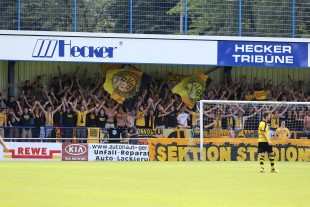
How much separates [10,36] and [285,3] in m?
12.2

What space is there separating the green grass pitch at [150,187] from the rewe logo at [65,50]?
10.2 meters

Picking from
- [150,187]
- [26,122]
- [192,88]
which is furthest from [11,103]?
[150,187]

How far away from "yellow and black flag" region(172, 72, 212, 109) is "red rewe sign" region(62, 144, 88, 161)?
20.5 feet

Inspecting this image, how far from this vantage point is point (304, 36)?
40.9 metres

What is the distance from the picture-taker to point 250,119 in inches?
1528

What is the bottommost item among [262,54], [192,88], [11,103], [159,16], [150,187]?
[150,187]

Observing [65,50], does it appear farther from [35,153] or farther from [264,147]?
[264,147]

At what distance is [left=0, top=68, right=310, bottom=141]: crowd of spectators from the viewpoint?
36562mm

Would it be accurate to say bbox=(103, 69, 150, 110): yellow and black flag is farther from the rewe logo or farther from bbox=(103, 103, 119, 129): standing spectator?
the rewe logo

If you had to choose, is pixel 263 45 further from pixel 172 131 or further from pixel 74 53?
pixel 74 53

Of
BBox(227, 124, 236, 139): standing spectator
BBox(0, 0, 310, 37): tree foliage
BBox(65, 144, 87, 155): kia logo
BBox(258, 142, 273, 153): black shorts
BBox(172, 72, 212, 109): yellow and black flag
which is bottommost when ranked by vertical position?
BBox(65, 144, 87, 155): kia logo

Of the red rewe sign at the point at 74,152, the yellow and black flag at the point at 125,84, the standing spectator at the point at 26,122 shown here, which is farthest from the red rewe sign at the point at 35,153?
the yellow and black flag at the point at 125,84

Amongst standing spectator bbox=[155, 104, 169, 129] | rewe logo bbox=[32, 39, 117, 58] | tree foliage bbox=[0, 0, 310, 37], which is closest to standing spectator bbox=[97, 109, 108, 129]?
standing spectator bbox=[155, 104, 169, 129]

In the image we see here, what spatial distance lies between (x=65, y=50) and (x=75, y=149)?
4.48 m
